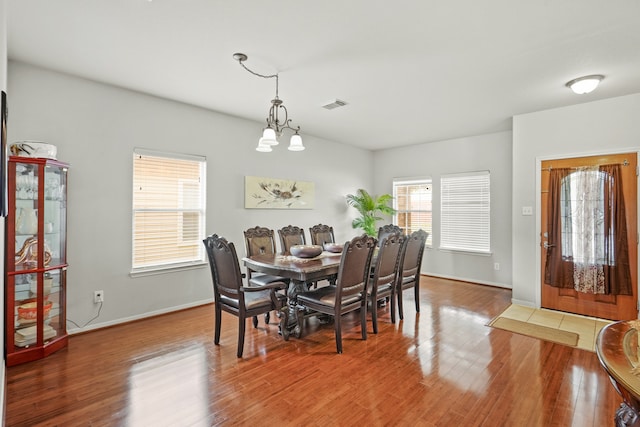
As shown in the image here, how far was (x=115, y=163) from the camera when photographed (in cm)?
352

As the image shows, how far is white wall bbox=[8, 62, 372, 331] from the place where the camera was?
10.2 ft

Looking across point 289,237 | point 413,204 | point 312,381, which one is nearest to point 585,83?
point 413,204

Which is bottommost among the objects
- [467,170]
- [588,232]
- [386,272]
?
[386,272]

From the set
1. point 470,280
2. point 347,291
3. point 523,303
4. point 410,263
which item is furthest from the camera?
point 470,280

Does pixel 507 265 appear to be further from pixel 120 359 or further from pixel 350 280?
pixel 120 359

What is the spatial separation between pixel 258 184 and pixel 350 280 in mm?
2530

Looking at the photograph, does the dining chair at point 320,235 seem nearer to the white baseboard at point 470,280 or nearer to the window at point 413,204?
the window at point 413,204

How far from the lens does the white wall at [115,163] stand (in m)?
3.10

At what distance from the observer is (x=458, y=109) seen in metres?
4.27

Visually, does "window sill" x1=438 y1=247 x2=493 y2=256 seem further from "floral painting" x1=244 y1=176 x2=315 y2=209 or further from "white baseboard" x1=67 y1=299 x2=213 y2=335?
"white baseboard" x1=67 y1=299 x2=213 y2=335

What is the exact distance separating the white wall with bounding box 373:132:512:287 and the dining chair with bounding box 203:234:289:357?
4122 millimetres

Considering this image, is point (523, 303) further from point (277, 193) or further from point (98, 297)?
point (98, 297)

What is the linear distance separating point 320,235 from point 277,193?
3.44ft

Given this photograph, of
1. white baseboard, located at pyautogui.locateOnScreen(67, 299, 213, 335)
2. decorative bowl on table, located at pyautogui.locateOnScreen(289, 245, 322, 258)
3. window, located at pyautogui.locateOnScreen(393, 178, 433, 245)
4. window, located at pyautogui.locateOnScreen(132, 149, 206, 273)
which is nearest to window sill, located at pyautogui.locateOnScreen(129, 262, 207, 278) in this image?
window, located at pyautogui.locateOnScreen(132, 149, 206, 273)
